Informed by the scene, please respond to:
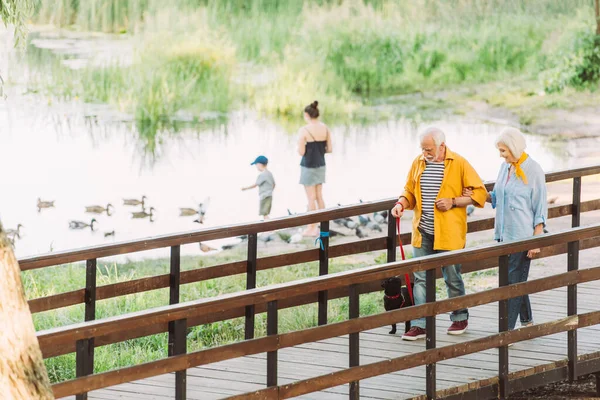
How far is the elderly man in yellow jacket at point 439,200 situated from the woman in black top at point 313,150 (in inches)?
233

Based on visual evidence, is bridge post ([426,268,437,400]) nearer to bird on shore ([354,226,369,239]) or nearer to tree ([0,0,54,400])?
tree ([0,0,54,400])

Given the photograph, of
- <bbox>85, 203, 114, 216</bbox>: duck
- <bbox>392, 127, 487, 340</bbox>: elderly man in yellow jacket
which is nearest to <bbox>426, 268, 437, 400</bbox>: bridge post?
<bbox>392, 127, 487, 340</bbox>: elderly man in yellow jacket

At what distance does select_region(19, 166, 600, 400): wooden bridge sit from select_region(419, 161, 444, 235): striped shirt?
532 mm

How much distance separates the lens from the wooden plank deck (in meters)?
6.16

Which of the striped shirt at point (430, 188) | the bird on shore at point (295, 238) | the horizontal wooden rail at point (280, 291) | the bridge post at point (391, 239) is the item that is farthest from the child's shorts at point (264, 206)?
the horizontal wooden rail at point (280, 291)

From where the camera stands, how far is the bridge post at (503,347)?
629cm

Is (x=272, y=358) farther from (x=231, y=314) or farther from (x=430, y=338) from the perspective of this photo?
(x=231, y=314)

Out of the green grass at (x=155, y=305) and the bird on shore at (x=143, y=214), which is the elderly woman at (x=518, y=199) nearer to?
the green grass at (x=155, y=305)

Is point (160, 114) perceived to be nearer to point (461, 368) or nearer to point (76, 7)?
point (76, 7)

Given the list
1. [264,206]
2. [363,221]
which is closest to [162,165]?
[363,221]

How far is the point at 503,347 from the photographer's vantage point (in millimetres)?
6293

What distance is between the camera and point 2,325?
4301 millimetres

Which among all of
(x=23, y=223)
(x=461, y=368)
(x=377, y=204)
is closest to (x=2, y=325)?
(x=461, y=368)

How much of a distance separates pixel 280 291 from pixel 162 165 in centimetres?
1269
